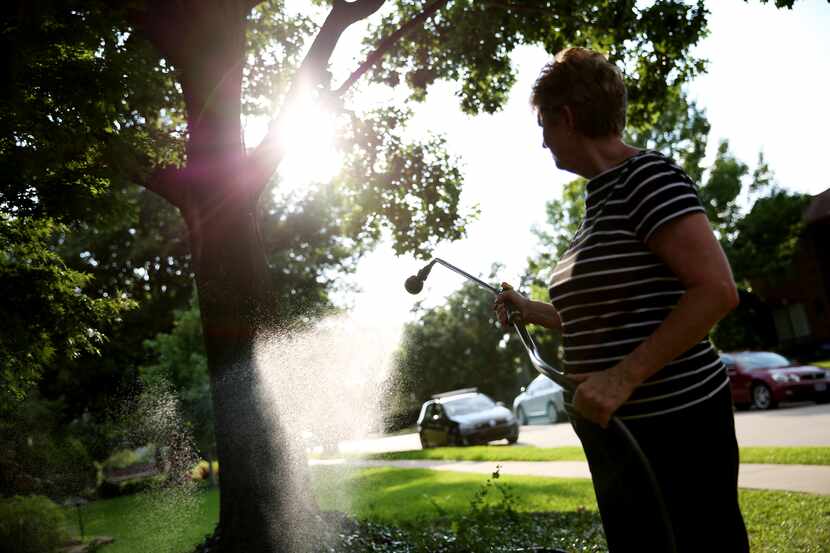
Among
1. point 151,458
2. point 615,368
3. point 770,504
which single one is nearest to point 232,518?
point 770,504

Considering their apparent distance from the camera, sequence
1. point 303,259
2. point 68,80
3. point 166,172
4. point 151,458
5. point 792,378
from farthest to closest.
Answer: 1. point 303,259
2. point 151,458
3. point 792,378
4. point 166,172
5. point 68,80

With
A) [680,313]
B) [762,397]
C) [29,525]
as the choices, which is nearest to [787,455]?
[762,397]

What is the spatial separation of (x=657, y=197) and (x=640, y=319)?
0.28 m

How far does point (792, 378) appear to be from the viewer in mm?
13375

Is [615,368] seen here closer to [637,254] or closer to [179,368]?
[637,254]

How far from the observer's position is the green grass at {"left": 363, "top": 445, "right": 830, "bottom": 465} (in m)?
7.48

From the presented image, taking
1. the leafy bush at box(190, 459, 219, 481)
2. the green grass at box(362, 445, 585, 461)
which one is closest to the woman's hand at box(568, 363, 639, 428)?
the green grass at box(362, 445, 585, 461)

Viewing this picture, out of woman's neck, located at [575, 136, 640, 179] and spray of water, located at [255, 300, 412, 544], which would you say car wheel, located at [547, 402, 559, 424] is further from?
woman's neck, located at [575, 136, 640, 179]

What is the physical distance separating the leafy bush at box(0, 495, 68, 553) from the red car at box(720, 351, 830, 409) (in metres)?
10.7

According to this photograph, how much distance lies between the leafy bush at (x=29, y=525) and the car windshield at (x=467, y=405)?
Answer: 1108 centimetres

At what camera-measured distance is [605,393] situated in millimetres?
1539

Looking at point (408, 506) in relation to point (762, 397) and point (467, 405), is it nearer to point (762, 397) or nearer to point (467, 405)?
point (762, 397)

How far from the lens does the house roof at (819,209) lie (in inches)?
1160

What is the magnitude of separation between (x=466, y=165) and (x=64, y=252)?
53.9ft
